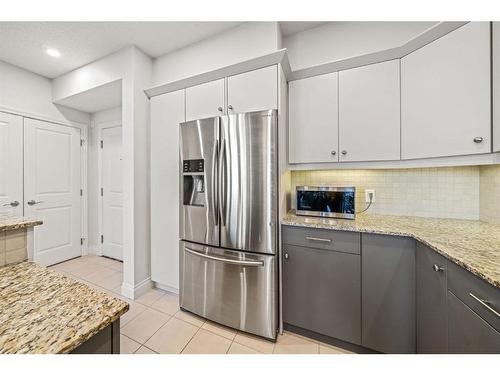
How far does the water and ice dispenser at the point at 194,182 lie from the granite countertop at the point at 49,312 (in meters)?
1.11

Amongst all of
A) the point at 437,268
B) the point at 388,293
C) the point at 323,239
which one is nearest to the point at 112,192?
the point at 323,239

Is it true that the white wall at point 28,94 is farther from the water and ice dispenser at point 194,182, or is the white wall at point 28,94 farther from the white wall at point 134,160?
the water and ice dispenser at point 194,182

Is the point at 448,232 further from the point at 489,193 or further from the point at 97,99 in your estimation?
the point at 97,99

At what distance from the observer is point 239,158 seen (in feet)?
5.36

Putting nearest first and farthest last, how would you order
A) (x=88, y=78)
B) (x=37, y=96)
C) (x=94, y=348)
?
(x=94, y=348), (x=88, y=78), (x=37, y=96)

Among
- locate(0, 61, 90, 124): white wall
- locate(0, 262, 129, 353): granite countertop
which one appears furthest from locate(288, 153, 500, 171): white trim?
locate(0, 61, 90, 124): white wall

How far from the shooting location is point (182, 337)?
165 cm

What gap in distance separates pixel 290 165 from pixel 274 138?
452mm

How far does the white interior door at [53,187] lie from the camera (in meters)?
2.72

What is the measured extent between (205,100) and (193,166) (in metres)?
0.60
